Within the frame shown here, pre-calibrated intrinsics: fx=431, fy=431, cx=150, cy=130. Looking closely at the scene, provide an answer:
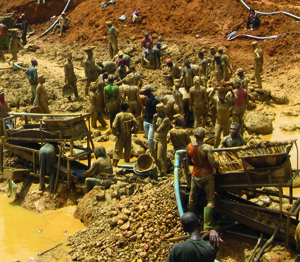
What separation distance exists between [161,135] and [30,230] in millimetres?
3409

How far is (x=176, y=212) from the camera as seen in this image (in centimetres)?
747

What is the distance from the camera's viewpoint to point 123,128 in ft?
34.8

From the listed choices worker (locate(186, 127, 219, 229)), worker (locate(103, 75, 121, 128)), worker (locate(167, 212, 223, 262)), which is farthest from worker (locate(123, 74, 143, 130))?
worker (locate(167, 212, 223, 262))

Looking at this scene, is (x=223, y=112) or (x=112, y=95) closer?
(x=223, y=112)

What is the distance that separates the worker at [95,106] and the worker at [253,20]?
9180 mm

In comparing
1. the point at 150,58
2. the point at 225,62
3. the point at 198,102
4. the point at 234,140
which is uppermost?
the point at 234,140

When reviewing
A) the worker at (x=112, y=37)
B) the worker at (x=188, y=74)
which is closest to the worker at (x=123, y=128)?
the worker at (x=188, y=74)

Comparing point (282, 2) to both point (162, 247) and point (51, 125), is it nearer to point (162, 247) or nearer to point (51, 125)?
point (51, 125)

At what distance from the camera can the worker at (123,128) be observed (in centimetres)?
1055

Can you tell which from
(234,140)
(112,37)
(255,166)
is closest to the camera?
(255,166)

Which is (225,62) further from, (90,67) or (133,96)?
(90,67)

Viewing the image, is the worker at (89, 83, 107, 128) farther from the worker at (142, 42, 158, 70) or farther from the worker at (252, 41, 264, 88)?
the worker at (252, 41, 264, 88)

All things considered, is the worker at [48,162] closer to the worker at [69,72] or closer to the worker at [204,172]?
the worker at [204,172]

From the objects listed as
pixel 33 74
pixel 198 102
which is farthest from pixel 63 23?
pixel 198 102
